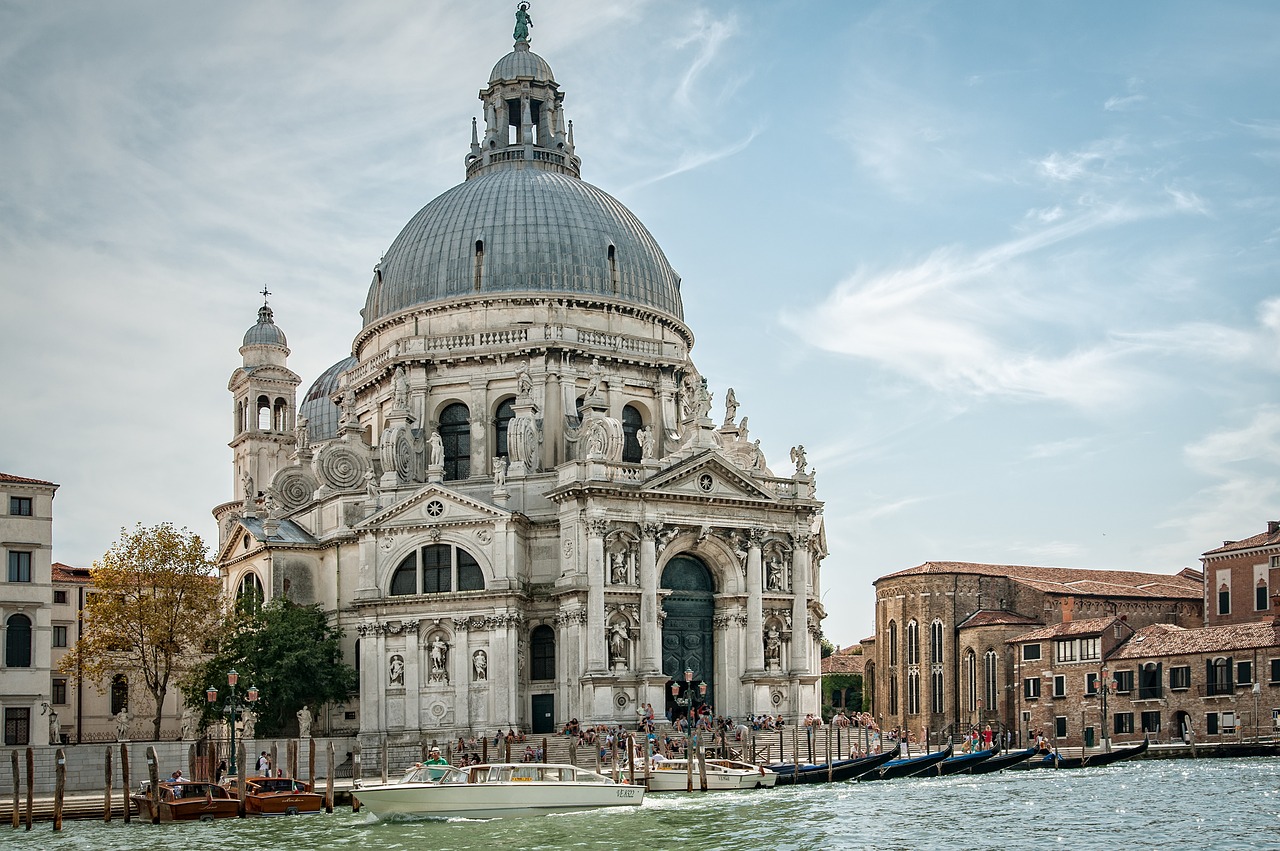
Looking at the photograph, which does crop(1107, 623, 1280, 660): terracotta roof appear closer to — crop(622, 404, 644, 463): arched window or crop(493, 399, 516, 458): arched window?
crop(622, 404, 644, 463): arched window

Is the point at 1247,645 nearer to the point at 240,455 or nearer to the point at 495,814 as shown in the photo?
the point at 495,814

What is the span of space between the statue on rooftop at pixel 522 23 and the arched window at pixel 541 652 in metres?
23.9

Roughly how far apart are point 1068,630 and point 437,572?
99.5 ft

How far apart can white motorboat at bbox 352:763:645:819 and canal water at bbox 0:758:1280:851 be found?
1.45 feet

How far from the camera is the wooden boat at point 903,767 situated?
4900 centimetres

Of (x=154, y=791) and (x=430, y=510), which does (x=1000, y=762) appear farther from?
(x=154, y=791)

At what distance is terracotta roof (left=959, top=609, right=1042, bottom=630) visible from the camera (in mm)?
77250

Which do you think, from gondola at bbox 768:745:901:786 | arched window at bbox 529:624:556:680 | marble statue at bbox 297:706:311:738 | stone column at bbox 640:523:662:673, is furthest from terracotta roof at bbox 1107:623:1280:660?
marble statue at bbox 297:706:311:738

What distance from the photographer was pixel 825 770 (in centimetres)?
4762

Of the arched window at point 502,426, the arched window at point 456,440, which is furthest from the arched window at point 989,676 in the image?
the arched window at point 456,440

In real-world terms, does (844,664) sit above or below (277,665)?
below

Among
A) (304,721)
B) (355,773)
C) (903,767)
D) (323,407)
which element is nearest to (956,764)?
(903,767)

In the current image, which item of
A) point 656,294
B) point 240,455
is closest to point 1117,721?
point 656,294

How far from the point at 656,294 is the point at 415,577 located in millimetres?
13864
